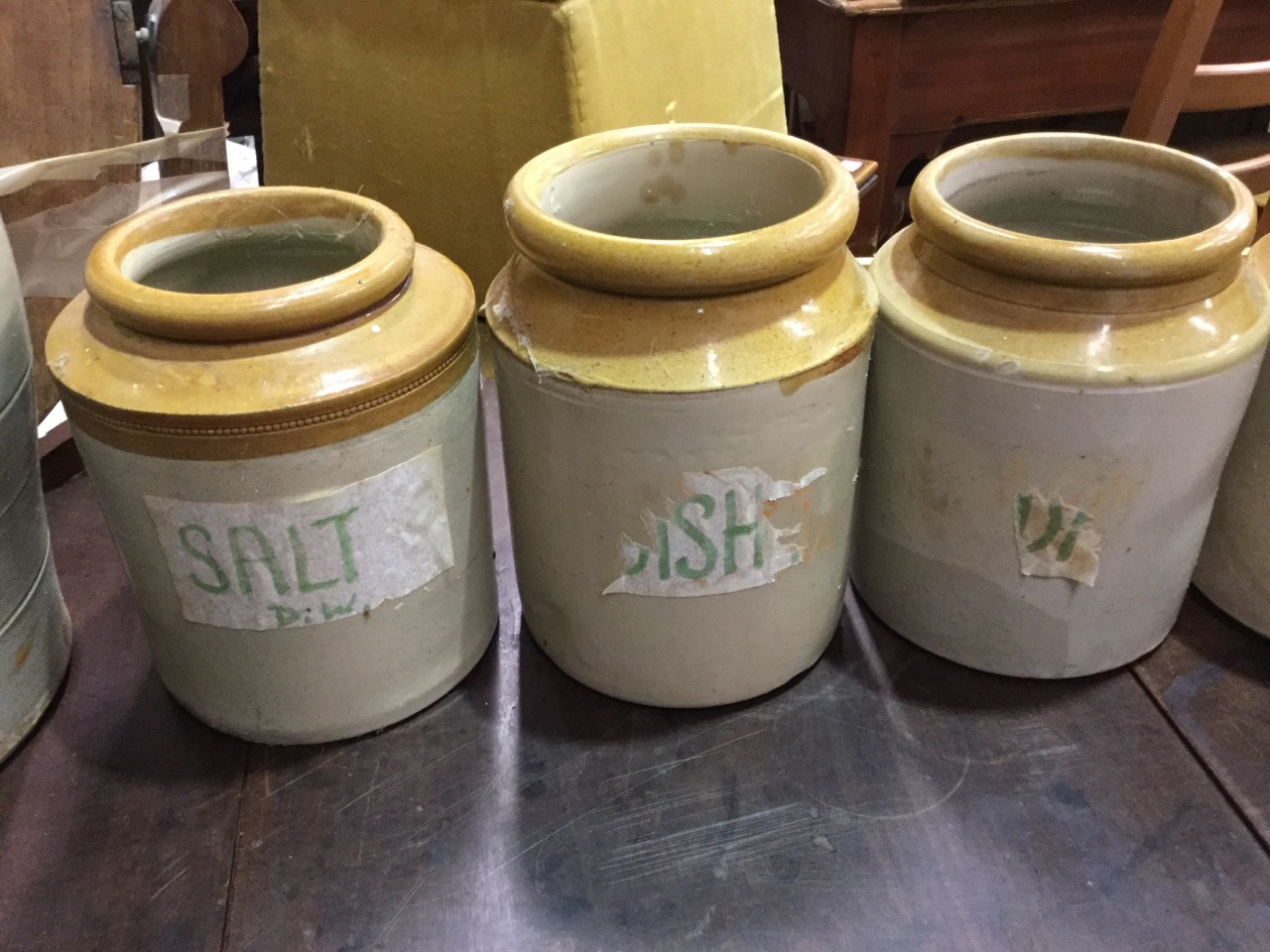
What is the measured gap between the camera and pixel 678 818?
643 mm

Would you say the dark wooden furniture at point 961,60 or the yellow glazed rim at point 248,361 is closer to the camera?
the yellow glazed rim at point 248,361

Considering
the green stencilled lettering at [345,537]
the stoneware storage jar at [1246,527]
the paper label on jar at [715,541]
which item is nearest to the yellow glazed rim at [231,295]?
the green stencilled lettering at [345,537]

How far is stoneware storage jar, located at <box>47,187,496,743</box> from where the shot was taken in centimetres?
55

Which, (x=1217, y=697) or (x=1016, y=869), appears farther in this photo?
(x=1217, y=697)

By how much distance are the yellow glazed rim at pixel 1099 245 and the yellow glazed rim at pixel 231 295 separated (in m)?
0.32

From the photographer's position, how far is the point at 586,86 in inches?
34.8

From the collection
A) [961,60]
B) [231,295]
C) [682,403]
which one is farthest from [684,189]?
[961,60]

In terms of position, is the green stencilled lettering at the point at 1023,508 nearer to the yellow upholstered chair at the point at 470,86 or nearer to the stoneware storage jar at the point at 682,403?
the stoneware storage jar at the point at 682,403

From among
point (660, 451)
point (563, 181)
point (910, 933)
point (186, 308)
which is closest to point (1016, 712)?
point (910, 933)

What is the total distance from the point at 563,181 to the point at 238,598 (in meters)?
0.32

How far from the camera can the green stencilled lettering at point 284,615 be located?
618 millimetres

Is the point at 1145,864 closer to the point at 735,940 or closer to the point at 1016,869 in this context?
the point at 1016,869

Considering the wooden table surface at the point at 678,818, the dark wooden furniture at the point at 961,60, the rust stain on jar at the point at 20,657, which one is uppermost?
the dark wooden furniture at the point at 961,60

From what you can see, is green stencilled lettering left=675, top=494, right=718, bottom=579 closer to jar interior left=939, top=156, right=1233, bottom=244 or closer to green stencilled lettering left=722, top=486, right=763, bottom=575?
green stencilled lettering left=722, top=486, right=763, bottom=575
